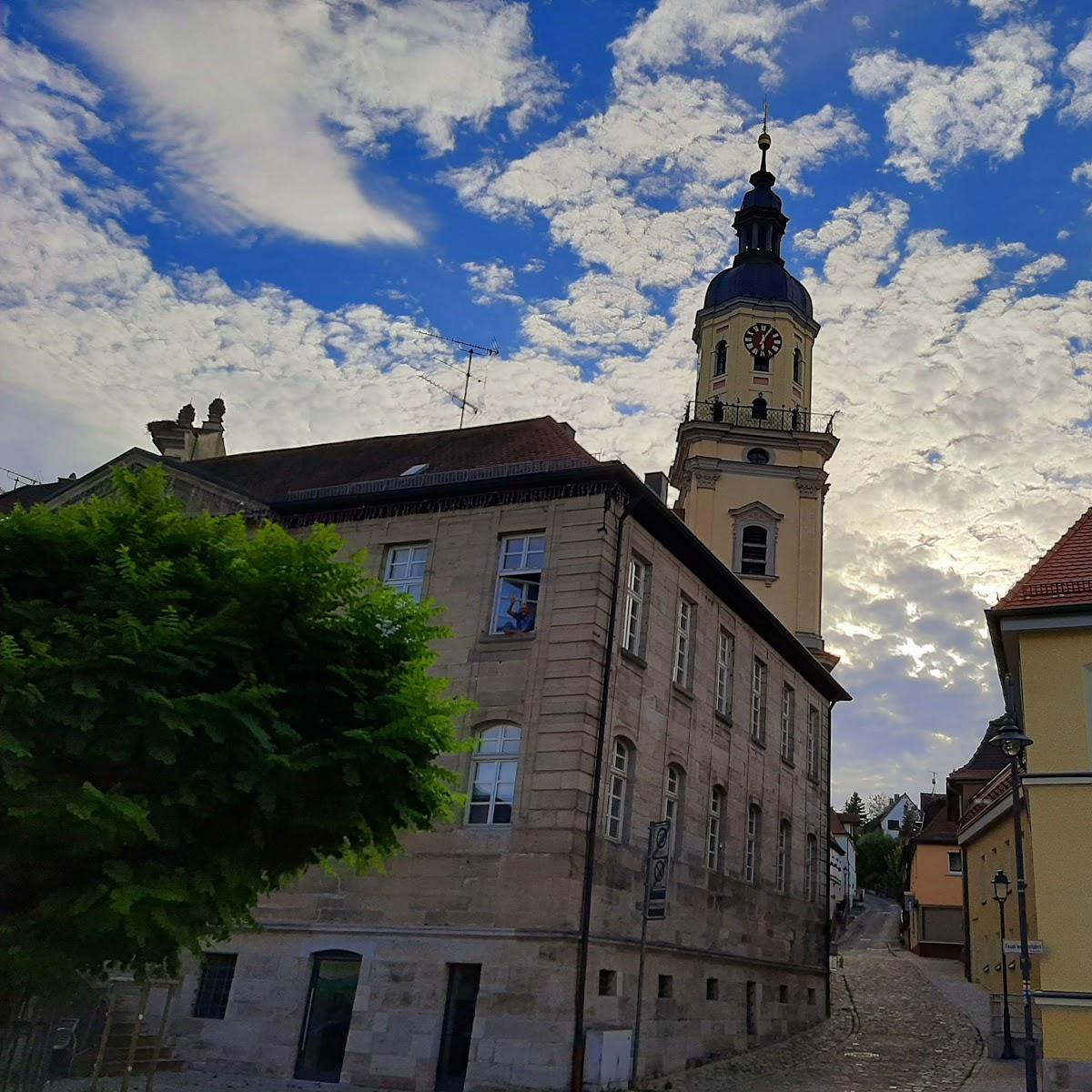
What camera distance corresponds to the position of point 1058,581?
1942 centimetres

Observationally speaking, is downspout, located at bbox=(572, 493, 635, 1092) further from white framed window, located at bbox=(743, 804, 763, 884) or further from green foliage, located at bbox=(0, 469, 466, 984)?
white framed window, located at bbox=(743, 804, 763, 884)

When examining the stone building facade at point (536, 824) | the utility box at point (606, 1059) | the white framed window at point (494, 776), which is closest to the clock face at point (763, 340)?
the stone building facade at point (536, 824)

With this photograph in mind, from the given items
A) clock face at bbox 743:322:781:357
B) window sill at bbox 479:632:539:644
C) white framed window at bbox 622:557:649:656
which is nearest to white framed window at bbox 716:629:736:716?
white framed window at bbox 622:557:649:656

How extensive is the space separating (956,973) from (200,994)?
32.0 m

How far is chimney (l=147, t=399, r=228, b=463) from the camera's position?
37031 mm

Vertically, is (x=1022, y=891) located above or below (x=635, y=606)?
below

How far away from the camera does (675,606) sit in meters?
24.8

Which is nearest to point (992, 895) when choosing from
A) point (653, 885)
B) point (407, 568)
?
point (653, 885)

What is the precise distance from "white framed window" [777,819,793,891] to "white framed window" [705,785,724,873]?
181 inches

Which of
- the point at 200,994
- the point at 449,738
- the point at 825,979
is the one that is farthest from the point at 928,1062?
the point at 449,738

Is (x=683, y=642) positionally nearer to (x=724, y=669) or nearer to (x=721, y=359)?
A: (x=724, y=669)

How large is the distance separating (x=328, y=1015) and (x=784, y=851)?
1468 cm

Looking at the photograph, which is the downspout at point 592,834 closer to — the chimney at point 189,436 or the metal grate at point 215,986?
Result: the metal grate at point 215,986

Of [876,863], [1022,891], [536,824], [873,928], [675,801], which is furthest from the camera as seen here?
[876,863]
